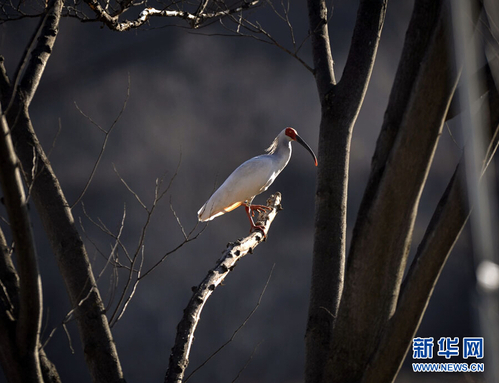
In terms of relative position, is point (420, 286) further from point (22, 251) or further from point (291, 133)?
point (291, 133)

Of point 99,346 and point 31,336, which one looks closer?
point 31,336

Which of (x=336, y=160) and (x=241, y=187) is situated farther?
(x=241, y=187)

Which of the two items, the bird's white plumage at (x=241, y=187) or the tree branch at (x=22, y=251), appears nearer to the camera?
the tree branch at (x=22, y=251)

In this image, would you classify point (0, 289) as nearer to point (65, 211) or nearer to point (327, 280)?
point (65, 211)

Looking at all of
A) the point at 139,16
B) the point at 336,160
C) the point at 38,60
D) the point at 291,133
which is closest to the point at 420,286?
the point at 336,160

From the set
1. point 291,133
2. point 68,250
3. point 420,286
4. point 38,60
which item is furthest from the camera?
point 291,133

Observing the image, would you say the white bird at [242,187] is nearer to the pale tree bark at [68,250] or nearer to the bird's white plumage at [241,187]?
the bird's white plumage at [241,187]

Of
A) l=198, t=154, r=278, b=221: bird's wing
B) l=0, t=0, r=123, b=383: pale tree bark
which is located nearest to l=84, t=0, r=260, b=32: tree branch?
l=0, t=0, r=123, b=383: pale tree bark

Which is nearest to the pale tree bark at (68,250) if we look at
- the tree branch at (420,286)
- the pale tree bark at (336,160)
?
the tree branch at (420,286)

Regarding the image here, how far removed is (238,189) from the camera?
3.64 m

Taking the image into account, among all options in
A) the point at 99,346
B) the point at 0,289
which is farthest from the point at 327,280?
the point at 0,289

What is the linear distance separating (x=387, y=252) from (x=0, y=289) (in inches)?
37.0

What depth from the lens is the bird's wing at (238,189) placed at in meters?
3.62

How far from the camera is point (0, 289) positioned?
1.28m
